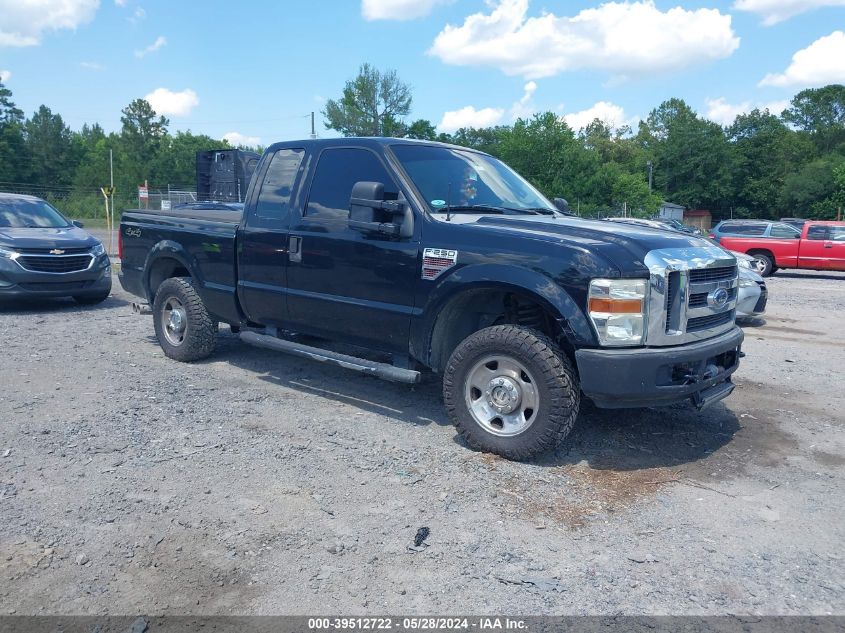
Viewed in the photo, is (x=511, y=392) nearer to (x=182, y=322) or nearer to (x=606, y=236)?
(x=606, y=236)

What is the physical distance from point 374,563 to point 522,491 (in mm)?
1166

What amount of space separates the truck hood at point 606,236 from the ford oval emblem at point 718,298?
0.34 metres

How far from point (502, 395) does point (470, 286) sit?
0.75 metres

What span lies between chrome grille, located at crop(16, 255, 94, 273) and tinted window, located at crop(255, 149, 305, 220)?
18.3 ft

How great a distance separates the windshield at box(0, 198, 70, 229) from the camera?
419 inches

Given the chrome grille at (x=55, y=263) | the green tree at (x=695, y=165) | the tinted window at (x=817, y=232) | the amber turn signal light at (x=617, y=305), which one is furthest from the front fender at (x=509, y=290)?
the green tree at (x=695, y=165)

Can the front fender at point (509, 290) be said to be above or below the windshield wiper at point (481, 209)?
below

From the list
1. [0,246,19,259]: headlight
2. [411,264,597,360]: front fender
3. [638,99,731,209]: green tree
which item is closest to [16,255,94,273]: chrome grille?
[0,246,19,259]: headlight

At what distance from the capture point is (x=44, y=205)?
11422mm

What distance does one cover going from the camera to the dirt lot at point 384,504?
3.05m

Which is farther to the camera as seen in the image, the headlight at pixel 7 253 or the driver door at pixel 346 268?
the headlight at pixel 7 253

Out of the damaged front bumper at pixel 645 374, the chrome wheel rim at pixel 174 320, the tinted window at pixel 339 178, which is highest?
the tinted window at pixel 339 178

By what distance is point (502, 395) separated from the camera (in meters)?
4.51

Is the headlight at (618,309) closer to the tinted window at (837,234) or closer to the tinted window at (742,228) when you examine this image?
the tinted window at (742,228)
